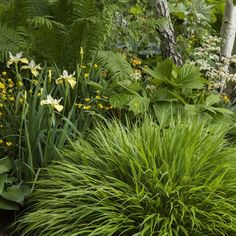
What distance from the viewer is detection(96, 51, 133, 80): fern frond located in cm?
430

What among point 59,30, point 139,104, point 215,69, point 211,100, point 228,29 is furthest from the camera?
point 228,29

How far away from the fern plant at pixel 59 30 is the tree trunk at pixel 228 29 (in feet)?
5.05

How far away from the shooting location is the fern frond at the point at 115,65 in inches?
169

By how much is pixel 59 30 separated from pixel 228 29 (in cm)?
193

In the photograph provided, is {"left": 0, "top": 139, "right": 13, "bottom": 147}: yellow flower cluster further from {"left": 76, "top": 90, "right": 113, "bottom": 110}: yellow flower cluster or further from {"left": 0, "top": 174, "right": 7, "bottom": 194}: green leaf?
{"left": 76, "top": 90, "right": 113, "bottom": 110}: yellow flower cluster

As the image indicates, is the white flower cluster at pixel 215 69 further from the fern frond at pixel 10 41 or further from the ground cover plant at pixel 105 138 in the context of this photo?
the fern frond at pixel 10 41

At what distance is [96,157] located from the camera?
3023mm

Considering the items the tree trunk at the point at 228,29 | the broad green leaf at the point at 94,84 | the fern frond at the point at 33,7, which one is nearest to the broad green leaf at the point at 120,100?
the broad green leaf at the point at 94,84

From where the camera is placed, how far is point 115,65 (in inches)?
172

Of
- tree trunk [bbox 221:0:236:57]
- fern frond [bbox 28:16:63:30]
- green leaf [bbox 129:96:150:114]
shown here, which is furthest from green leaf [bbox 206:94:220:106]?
fern frond [bbox 28:16:63:30]

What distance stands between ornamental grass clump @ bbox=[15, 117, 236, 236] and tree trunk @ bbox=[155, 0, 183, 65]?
199cm

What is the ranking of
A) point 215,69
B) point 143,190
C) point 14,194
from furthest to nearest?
point 215,69, point 14,194, point 143,190

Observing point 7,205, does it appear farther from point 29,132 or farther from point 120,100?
point 120,100

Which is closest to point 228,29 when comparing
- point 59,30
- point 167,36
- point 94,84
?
point 167,36
